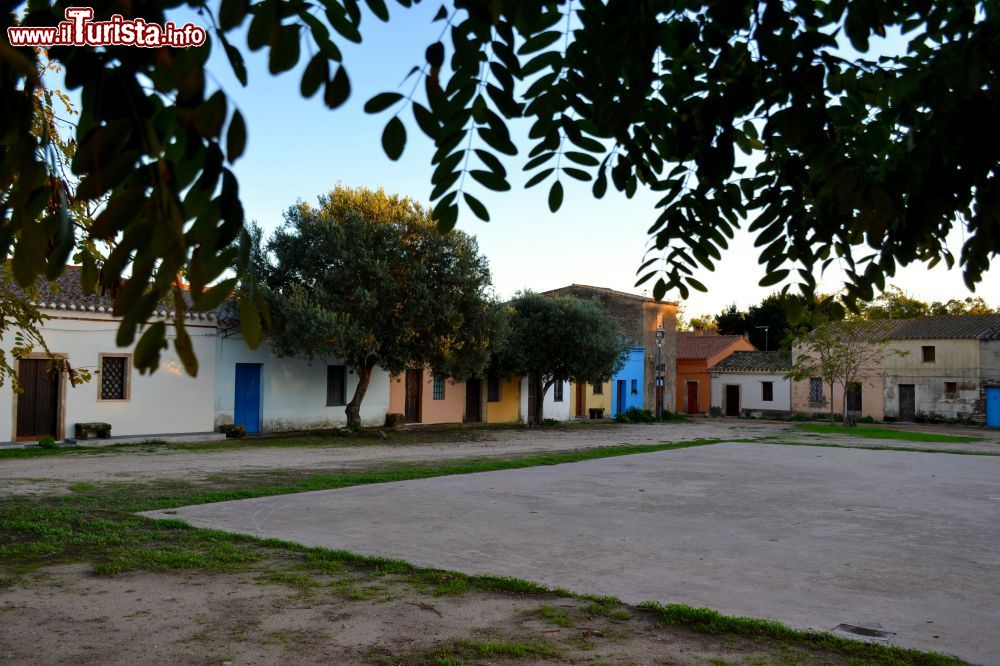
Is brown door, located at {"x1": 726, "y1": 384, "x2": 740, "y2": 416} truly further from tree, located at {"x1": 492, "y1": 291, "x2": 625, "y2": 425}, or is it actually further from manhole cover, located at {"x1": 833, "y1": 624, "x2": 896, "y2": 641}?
manhole cover, located at {"x1": 833, "y1": 624, "x2": 896, "y2": 641}

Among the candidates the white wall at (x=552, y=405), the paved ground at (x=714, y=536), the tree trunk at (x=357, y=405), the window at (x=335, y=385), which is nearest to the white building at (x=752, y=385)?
the white wall at (x=552, y=405)

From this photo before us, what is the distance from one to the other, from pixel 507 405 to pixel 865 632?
92.4 feet

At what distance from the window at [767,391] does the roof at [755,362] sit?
0.86 meters

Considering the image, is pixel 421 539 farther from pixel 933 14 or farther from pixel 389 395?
pixel 389 395

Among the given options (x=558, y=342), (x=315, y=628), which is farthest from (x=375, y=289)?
(x=315, y=628)

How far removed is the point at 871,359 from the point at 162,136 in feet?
145

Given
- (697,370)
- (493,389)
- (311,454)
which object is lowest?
(311,454)

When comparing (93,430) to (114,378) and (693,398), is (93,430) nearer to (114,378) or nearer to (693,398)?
(114,378)

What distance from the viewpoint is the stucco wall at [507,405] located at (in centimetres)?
3241

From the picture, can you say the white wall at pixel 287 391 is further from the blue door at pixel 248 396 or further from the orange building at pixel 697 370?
the orange building at pixel 697 370

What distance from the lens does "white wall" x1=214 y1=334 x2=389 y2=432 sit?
22922 millimetres

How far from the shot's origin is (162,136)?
1633mm

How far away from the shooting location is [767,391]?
4562 centimetres

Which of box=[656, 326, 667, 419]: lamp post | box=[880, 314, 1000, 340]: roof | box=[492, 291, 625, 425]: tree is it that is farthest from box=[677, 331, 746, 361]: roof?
box=[492, 291, 625, 425]: tree
